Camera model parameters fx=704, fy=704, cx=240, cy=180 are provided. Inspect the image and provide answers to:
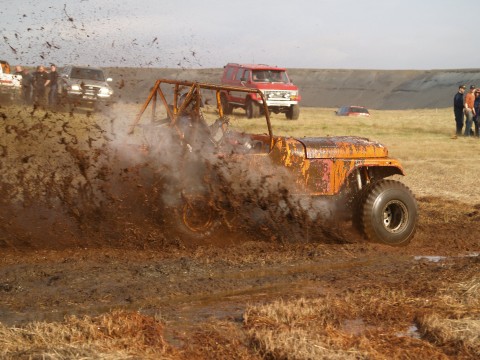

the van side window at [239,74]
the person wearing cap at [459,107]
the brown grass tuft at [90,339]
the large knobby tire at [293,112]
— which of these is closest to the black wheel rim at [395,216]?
the brown grass tuft at [90,339]

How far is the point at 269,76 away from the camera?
2411cm

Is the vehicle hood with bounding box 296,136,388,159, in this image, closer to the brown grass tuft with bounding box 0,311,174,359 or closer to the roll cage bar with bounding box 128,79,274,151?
the roll cage bar with bounding box 128,79,274,151

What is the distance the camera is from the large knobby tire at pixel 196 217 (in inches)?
299

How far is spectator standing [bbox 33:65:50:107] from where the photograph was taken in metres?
9.89

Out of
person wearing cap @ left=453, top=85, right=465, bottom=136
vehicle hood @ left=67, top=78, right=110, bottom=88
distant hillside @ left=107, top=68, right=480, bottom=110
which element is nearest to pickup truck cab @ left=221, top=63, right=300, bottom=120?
vehicle hood @ left=67, top=78, right=110, bottom=88

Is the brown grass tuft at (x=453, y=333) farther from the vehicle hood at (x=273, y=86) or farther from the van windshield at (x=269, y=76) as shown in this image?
the van windshield at (x=269, y=76)

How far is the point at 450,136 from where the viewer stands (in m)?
22.1

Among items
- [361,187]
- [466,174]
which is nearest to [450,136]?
[466,174]

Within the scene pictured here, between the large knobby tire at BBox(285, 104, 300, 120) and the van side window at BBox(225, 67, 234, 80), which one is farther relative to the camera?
the van side window at BBox(225, 67, 234, 80)

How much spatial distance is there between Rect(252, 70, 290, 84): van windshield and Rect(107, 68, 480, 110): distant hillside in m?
27.3

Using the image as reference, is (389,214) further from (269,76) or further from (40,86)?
(269,76)

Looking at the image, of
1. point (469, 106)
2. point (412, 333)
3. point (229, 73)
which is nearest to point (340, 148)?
point (412, 333)

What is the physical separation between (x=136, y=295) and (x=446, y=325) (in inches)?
94.2

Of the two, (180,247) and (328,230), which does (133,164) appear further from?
(328,230)
